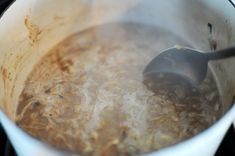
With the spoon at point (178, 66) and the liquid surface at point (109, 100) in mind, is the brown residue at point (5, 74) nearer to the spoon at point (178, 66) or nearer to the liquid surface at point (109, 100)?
the liquid surface at point (109, 100)

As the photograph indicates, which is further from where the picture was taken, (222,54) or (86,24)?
(86,24)

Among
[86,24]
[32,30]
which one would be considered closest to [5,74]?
[32,30]

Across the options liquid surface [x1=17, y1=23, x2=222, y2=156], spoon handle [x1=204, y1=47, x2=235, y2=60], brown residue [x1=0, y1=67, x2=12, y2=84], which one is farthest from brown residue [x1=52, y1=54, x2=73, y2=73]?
spoon handle [x1=204, y1=47, x2=235, y2=60]

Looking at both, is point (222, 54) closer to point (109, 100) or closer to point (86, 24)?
point (109, 100)

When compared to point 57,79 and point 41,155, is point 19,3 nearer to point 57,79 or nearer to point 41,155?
point 57,79

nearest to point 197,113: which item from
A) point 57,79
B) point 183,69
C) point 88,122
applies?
point 183,69
